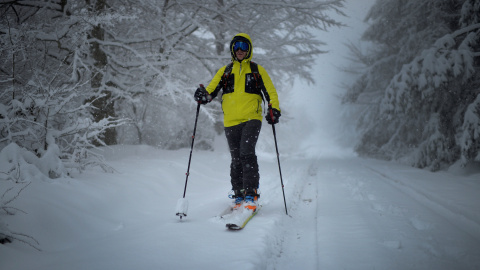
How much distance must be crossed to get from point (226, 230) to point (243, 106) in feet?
5.29

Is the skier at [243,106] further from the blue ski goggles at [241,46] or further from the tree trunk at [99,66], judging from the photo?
the tree trunk at [99,66]

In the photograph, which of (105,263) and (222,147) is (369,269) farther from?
(222,147)

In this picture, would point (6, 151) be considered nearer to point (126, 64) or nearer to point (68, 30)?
point (68, 30)

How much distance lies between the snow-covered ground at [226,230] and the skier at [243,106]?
1.68ft

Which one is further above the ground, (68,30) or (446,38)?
(446,38)

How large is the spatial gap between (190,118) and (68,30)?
24.8ft

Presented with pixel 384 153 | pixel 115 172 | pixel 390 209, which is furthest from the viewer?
pixel 384 153

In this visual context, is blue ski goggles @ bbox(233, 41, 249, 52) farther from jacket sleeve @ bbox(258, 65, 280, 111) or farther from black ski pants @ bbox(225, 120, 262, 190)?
black ski pants @ bbox(225, 120, 262, 190)

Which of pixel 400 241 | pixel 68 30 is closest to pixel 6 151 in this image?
pixel 68 30

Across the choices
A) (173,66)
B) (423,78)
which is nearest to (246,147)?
(173,66)

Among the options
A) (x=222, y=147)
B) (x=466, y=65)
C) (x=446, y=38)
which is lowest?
(x=222, y=147)

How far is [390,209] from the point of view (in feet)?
11.0

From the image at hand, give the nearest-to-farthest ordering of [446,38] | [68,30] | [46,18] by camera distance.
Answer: [68,30] → [46,18] → [446,38]

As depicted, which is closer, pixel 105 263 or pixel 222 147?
pixel 105 263
